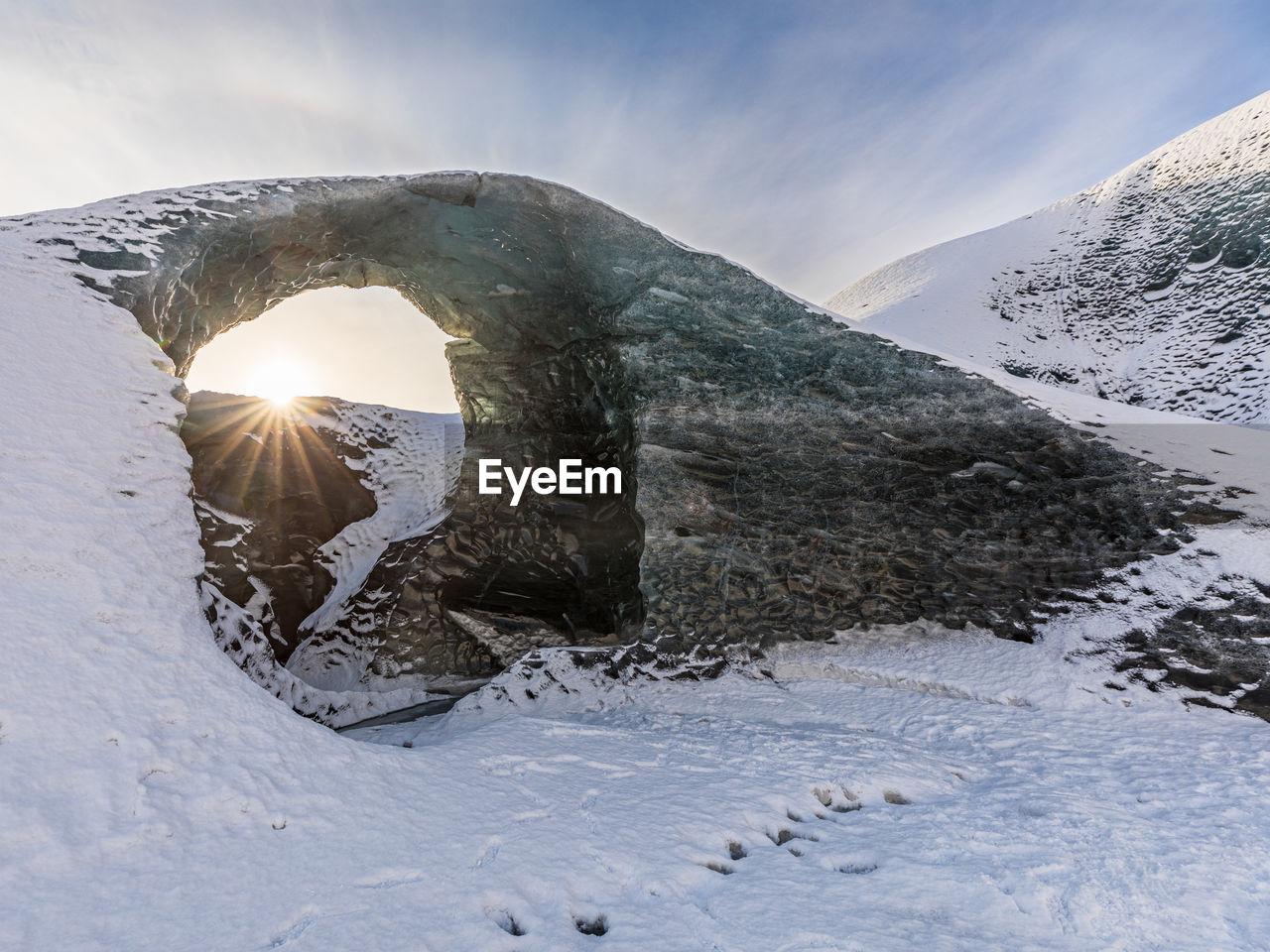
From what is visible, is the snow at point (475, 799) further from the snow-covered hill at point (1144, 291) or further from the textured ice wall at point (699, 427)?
the snow-covered hill at point (1144, 291)

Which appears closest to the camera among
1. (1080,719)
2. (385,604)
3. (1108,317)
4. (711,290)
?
(1080,719)

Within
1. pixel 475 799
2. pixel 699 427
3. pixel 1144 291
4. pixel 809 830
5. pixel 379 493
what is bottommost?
pixel 809 830

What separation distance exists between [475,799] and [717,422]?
378 cm

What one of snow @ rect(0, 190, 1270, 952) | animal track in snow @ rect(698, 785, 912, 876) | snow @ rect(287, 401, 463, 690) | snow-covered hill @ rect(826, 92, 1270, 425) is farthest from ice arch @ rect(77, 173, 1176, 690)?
snow-covered hill @ rect(826, 92, 1270, 425)

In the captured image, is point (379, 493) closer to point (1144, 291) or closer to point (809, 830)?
point (809, 830)

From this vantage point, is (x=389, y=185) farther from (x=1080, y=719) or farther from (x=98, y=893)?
(x=1080, y=719)

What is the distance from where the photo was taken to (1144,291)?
1106cm

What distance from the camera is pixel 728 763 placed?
3.29m

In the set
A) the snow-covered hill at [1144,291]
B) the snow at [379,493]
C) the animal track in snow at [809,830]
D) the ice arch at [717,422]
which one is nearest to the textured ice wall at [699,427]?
the ice arch at [717,422]

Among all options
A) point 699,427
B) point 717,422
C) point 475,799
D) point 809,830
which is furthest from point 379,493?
point 809,830

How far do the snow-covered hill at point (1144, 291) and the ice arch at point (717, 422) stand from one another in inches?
122

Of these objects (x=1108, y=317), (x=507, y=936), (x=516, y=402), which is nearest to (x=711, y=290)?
(x=516, y=402)

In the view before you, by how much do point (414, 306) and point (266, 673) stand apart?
185 inches

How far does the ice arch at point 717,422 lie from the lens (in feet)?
16.3
